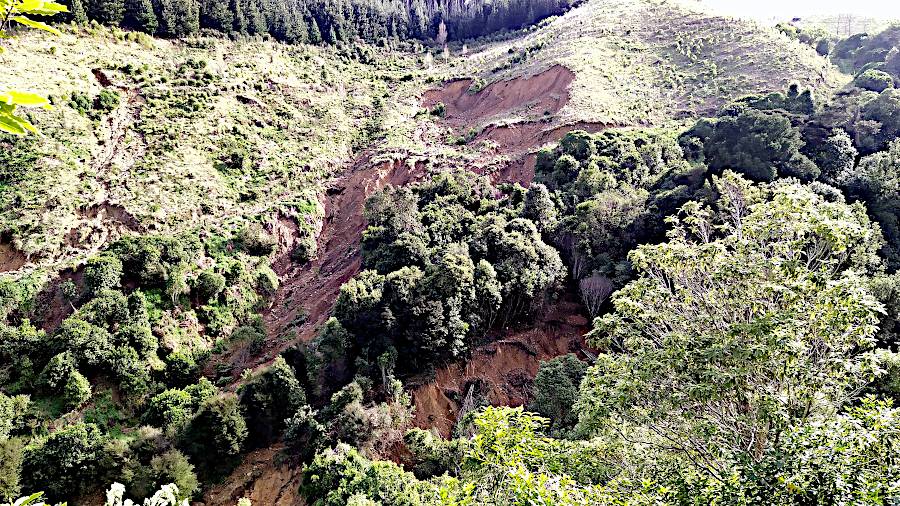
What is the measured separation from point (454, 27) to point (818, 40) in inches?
1852

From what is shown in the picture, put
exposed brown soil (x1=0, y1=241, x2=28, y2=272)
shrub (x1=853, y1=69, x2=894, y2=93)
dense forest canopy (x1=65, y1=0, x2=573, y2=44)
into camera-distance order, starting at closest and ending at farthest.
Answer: exposed brown soil (x1=0, y1=241, x2=28, y2=272) → shrub (x1=853, y1=69, x2=894, y2=93) → dense forest canopy (x1=65, y1=0, x2=573, y2=44)

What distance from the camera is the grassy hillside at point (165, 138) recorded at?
1113 inches

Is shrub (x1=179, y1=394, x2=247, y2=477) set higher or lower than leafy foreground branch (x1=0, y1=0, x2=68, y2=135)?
lower

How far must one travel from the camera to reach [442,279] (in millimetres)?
24984

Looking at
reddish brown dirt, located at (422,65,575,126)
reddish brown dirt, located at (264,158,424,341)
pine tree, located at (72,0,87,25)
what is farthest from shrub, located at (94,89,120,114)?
reddish brown dirt, located at (422,65,575,126)

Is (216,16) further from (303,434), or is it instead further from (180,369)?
(303,434)

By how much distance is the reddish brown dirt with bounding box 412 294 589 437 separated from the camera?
24219mm

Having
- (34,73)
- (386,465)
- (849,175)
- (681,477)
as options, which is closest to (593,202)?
(849,175)

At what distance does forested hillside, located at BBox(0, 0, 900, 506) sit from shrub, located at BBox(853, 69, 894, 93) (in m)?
0.21

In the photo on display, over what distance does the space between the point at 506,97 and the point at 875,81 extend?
2957cm

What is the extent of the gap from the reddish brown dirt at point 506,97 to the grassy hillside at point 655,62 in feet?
4.23

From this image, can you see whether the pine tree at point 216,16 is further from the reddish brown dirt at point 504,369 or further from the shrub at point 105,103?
the reddish brown dirt at point 504,369

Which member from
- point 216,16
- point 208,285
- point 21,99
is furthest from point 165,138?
point 21,99

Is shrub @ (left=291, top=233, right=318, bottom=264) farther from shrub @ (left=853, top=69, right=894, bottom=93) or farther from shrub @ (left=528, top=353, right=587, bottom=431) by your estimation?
shrub @ (left=853, top=69, right=894, bottom=93)
